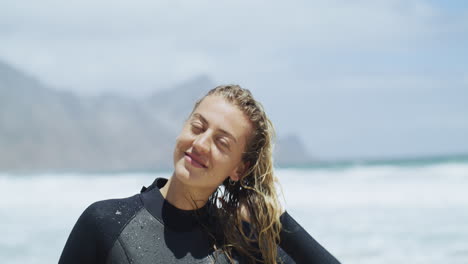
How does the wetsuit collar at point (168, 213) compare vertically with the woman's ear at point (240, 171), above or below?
below

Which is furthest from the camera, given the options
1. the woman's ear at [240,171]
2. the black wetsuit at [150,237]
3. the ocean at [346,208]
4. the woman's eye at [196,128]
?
the ocean at [346,208]

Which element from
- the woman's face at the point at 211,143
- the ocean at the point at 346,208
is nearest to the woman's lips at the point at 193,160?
the woman's face at the point at 211,143

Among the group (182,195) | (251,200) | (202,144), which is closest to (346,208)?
(251,200)

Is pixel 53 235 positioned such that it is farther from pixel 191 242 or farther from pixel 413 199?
pixel 413 199

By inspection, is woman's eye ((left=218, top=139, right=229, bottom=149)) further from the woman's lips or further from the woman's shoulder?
the woman's shoulder

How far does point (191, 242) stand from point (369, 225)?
8997mm

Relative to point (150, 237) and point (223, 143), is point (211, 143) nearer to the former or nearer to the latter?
point (223, 143)

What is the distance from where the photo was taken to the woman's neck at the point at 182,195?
7.72ft

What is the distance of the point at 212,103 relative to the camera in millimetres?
2377

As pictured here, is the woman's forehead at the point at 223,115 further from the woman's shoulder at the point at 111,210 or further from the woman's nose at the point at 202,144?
the woman's shoulder at the point at 111,210

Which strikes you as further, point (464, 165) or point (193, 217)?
point (464, 165)

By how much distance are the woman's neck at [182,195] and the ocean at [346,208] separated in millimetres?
569

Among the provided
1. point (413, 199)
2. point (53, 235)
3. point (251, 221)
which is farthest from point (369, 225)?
point (251, 221)

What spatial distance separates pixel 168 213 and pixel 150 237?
0.11 m
